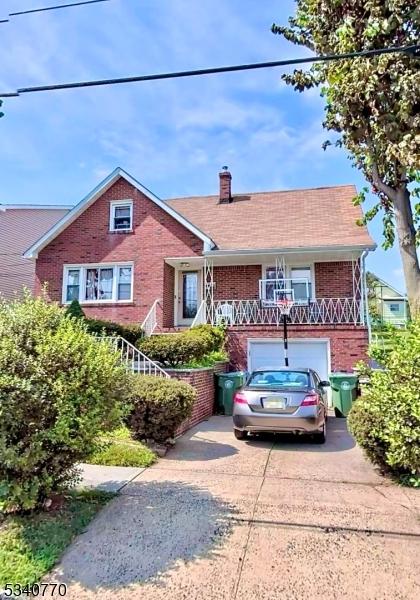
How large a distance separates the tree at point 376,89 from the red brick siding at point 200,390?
16.2 ft

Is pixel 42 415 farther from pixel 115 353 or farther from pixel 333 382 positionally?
pixel 333 382

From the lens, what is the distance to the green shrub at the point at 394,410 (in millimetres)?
4969

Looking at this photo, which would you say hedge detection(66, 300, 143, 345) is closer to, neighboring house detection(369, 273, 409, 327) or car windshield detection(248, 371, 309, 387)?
car windshield detection(248, 371, 309, 387)

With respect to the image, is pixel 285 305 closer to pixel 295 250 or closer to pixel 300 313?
pixel 300 313

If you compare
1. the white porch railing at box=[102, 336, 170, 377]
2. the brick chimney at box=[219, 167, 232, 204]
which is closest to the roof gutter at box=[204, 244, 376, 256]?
the brick chimney at box=[219, 167, 232, 204]

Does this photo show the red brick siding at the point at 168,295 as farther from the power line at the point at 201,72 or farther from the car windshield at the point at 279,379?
the power line at the point at 201,72

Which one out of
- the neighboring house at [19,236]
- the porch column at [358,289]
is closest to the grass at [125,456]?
the porch column at [358,289]

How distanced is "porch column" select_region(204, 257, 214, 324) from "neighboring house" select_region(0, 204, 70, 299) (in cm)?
1152

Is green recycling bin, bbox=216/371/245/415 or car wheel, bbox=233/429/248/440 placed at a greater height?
green recycling bin, bbox=216/371/245/415

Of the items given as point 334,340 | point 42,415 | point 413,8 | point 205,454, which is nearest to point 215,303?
point 334,340

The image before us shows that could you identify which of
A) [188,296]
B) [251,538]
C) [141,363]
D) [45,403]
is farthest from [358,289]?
[45,403]

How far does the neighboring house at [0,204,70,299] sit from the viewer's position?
2359 cm

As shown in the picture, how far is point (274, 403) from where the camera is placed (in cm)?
771

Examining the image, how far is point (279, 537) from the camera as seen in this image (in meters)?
4.05
